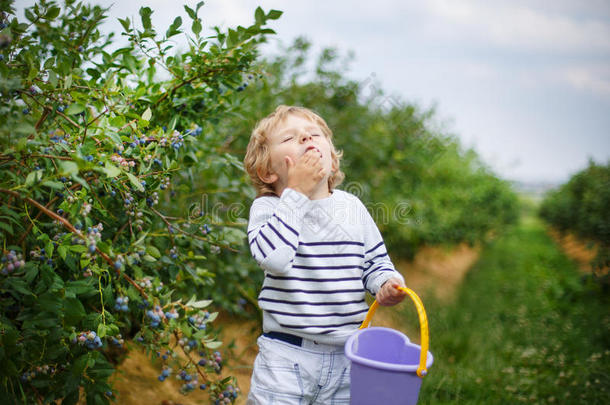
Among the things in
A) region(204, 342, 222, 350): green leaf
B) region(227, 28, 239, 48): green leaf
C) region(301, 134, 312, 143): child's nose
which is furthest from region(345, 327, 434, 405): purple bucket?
region(227, 28, 239, 48): green leaf

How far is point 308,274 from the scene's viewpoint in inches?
58.8

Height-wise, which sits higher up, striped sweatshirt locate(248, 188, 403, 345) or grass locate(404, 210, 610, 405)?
striped sweatshirt locate(248, 188, 403, 345)

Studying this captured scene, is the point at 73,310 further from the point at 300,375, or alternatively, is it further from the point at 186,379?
the point at 300,375

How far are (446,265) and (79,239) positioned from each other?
721 cm

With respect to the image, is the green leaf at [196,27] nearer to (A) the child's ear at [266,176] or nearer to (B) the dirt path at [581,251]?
(A) the child's ear at [266,176]

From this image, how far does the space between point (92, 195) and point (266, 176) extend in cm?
62

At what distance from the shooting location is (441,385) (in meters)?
2.49

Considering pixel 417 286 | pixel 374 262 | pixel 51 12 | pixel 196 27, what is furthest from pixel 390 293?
pixel 417 286

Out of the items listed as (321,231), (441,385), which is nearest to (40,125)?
(321,231)

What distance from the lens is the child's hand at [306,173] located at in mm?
1447

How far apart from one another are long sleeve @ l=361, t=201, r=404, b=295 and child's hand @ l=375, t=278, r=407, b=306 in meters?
0.06

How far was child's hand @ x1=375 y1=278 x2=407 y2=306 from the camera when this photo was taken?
143 centimetres

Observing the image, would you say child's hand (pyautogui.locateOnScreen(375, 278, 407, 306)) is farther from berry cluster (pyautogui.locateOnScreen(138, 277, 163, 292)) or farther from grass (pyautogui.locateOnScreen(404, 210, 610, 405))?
grass (pyautogui.locateOnScreen(404, 210, 610, 405))

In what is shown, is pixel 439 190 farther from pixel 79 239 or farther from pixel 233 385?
pixel 79 239
